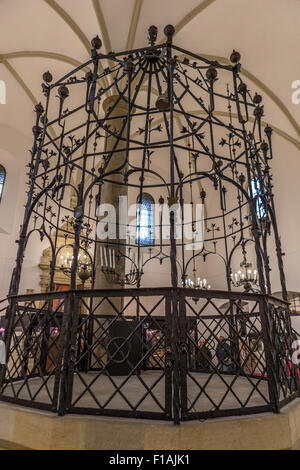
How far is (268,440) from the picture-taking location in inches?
77.3

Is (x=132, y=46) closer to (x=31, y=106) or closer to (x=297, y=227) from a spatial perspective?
(x=31, y=106)

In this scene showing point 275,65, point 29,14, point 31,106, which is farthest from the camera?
point 31,106

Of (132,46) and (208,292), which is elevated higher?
(132,46)

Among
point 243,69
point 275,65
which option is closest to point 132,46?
point 243,69

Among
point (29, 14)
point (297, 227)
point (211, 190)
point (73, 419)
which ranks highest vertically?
point (29, 14)

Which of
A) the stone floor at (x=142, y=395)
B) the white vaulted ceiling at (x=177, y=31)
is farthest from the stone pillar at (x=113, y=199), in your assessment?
the white vaulted ceiling at (x=177, y=31)

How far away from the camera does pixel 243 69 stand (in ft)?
29.9

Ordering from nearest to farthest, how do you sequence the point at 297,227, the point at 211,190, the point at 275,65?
the point at 275,65, the point at 297,227, the point at 211,190

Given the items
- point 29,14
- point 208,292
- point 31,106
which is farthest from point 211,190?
point 208,292

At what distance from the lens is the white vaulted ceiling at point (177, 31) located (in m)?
7.76

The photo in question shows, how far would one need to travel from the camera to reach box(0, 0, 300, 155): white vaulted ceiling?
7.76 metres

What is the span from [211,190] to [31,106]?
343 inches

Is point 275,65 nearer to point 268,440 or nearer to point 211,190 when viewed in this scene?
point 211,190

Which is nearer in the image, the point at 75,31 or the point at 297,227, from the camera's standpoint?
the point at 75,31
